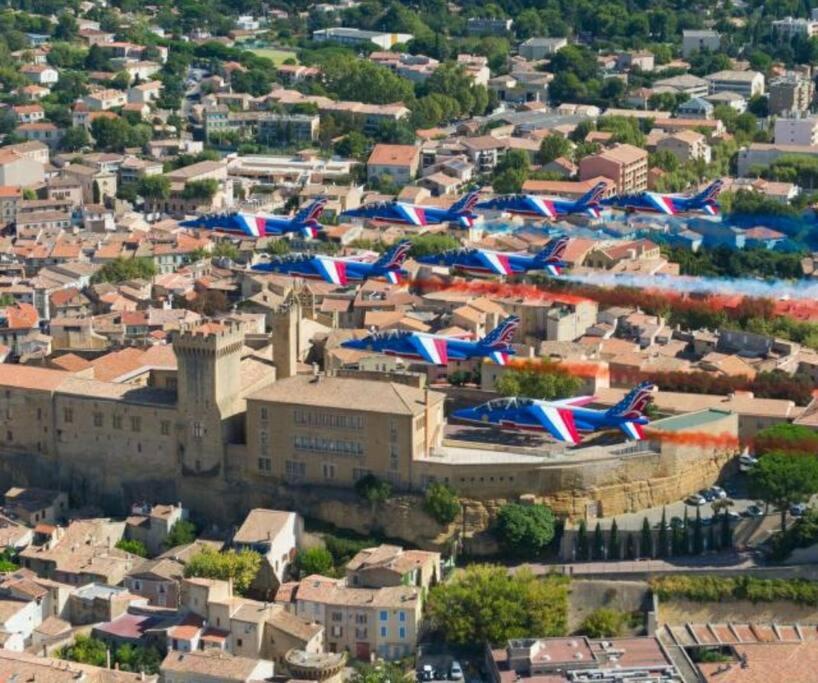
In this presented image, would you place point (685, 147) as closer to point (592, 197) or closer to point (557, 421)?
point (592, 197)

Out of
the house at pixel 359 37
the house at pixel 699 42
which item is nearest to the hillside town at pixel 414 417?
the house at pixel 699 42

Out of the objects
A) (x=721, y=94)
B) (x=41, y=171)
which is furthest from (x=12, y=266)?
(x=721, y=94)

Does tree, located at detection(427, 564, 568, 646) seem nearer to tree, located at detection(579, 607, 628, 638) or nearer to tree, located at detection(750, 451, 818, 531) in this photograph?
tree, located at detection(579, 607, 628, 638)

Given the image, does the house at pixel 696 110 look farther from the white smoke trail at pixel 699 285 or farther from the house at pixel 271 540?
the house at pixel 271 540

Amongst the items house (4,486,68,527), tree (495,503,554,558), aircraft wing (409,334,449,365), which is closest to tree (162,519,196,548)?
house (4,486,68,527)

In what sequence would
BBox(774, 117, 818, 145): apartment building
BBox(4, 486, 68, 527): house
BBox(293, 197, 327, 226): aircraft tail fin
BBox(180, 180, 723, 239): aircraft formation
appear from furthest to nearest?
BBox(774, 117, 818, 145): apartment building
BBox(180, 180, 723, 239): aircraft formation
BBox(293, 197, 327, 226): aircraft tail fin
BBox(4, 486, 68, 527): house

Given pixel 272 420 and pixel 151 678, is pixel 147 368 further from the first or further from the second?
pixel 151 678

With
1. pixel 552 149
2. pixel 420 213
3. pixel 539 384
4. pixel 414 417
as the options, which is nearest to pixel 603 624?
pixel 414 417
